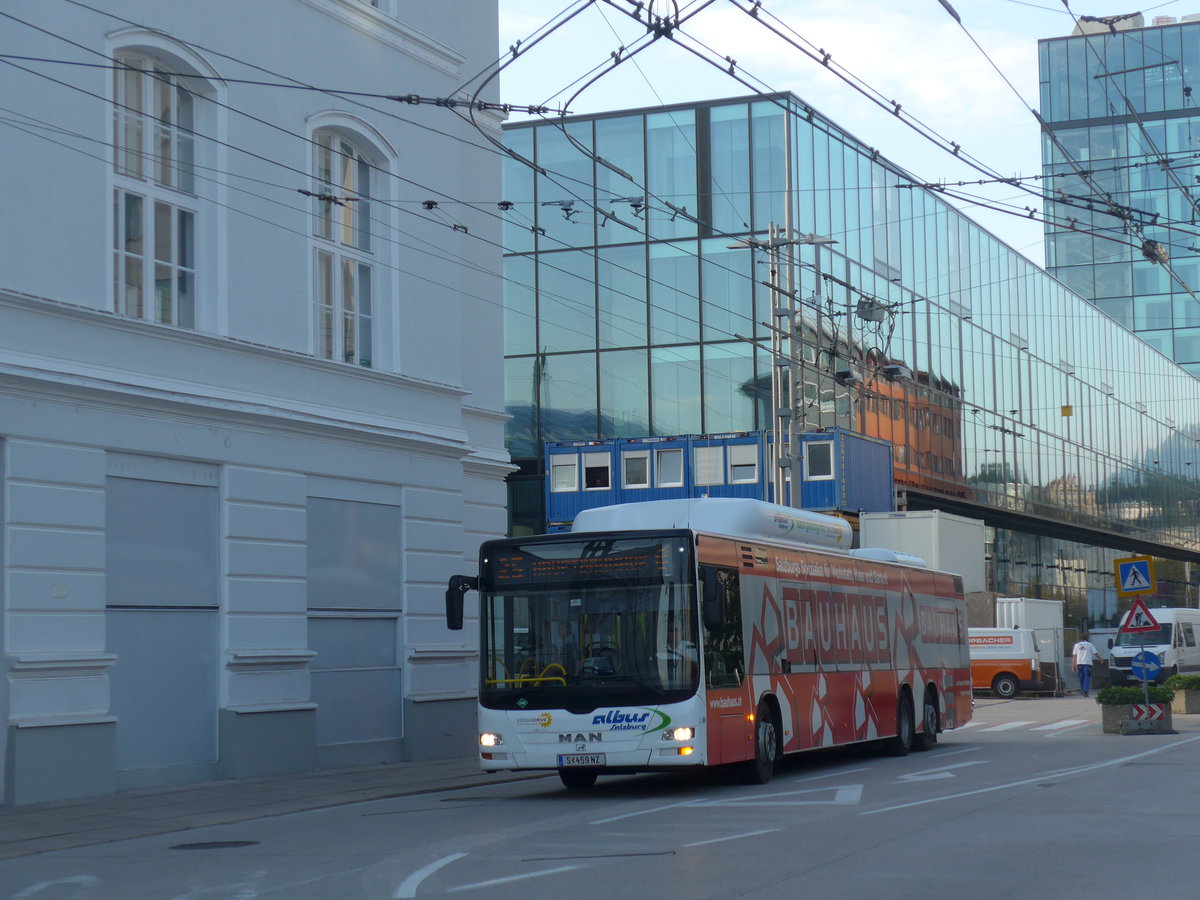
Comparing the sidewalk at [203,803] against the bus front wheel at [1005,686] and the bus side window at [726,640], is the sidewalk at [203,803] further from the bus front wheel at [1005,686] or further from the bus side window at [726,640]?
the bus front wheel at [1005,686]

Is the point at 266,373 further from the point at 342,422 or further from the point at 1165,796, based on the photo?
the point at 1165,796

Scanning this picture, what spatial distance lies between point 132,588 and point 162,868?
7344 millimetres

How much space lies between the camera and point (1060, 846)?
11.8 m

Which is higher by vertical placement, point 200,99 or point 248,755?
point 200,99

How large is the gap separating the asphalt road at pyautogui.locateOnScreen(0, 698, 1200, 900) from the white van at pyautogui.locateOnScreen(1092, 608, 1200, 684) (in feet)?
104

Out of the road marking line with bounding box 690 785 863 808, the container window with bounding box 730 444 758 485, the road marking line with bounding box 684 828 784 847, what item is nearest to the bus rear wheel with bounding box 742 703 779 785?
the road marking line with bounding box 690 785 863 808

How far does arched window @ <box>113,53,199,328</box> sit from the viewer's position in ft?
63.4

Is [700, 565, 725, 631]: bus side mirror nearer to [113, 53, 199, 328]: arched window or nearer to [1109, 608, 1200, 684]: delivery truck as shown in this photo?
[113, 53, 199, 328]: arched window

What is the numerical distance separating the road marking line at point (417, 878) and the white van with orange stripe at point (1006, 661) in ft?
126

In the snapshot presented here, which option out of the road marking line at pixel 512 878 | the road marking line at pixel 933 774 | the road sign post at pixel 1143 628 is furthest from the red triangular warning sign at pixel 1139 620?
the road marking line at pixel 512 878

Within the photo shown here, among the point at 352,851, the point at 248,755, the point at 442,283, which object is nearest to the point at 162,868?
the point at 352,851

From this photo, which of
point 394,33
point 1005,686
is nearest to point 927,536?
point 1005,686

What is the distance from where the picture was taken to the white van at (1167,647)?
164ft

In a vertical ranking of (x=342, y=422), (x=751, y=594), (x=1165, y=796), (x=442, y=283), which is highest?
(x=442, y=283)
